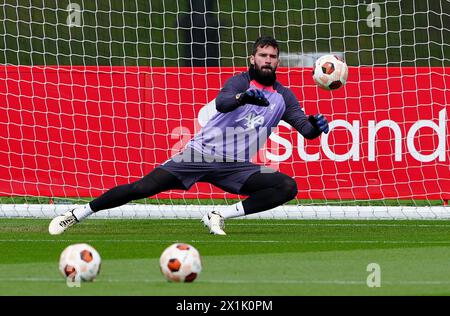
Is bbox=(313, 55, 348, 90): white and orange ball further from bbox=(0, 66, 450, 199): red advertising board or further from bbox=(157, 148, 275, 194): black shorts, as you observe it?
bbox=(0, 66, 450, 199): red advertising board

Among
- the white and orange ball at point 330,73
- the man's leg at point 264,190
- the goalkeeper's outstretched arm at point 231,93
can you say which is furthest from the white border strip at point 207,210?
the goalkeeper's outstretched arm at point 231,93

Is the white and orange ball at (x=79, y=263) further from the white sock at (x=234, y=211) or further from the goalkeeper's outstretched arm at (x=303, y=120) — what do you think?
the white sock at (x=234, y=211)

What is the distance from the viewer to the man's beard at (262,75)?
13.1 m

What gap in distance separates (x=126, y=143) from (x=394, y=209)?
3.57 meters

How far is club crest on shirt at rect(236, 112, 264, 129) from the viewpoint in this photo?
13.2 meters

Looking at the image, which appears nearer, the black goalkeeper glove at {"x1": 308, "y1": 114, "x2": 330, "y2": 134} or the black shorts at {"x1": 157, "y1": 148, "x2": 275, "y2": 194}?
the black goalkeeper glove at {"x1": 308, "y1": 114, "x2": 330, "y2": 134}

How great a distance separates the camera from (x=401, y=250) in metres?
11.9

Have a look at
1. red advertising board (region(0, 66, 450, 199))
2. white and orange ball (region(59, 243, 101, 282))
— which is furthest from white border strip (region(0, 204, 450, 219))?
white and orange ball (region(59, 243, 101, 282))

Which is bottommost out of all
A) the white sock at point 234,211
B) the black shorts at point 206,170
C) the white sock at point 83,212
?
the white sock at point 83,212

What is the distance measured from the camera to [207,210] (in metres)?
16.4

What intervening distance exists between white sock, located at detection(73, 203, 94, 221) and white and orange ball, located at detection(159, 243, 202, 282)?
4.48 meters

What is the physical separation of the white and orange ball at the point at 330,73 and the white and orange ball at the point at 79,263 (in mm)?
5011

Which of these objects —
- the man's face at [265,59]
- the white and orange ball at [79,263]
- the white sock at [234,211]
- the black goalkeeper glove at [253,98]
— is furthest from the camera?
the white sock at [234,211]
